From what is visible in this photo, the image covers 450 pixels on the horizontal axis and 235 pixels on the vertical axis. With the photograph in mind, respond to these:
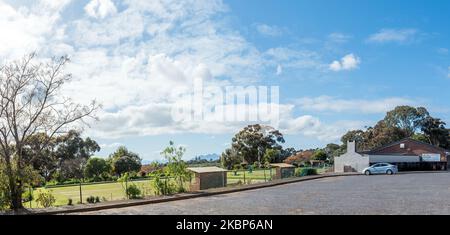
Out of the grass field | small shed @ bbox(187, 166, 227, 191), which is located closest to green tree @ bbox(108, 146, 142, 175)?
the grass field

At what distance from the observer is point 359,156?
56.3 metres

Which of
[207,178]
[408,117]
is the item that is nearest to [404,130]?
[408,117]

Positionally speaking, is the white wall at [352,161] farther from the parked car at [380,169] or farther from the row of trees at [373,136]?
the row of trees at [373,136]

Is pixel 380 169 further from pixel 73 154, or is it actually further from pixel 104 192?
pixel 73 154

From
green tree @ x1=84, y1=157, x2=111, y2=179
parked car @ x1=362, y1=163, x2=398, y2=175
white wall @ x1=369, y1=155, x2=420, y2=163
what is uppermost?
white wall @ x1=369, y1=155, x2=420, y2=163

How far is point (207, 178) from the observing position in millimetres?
27234

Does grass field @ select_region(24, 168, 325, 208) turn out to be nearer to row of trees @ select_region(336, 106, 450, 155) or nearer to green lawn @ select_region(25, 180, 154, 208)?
green lawn @ select_region(25, 180, 154, 208)

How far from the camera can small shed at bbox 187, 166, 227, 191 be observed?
86.4 feet

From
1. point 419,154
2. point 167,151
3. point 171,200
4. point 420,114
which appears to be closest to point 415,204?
point 171,200

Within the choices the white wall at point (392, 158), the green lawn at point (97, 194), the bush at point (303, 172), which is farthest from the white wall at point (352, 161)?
the green lawn at point (97, 194)

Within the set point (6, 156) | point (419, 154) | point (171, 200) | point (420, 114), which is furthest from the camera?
point (420, 114)

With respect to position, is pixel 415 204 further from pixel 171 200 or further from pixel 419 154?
pixel 419 154

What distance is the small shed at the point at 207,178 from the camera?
2634cm
